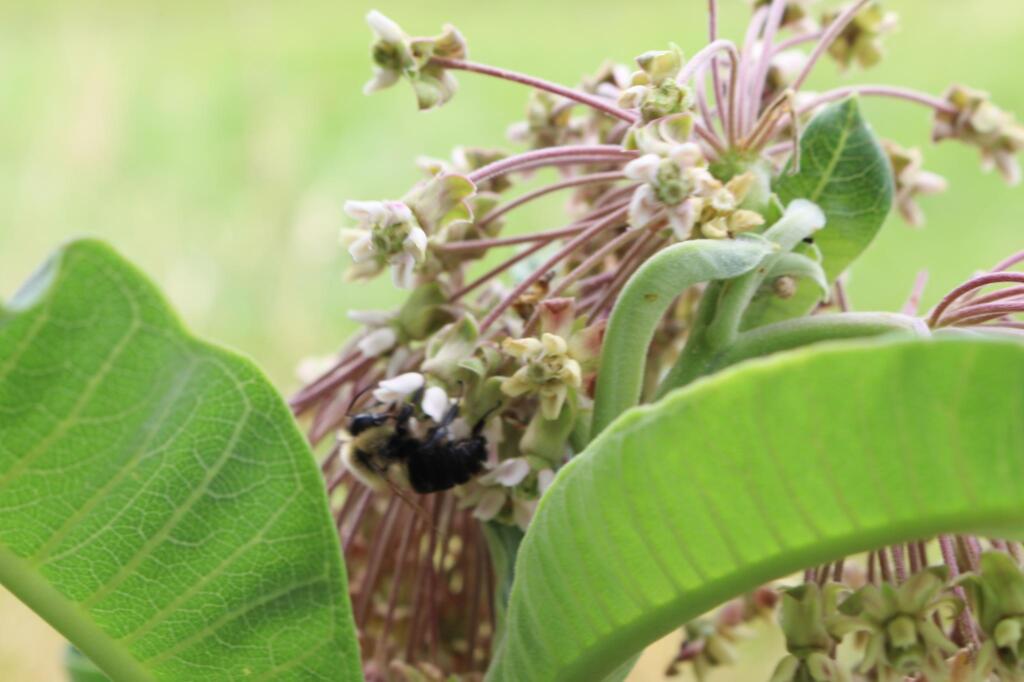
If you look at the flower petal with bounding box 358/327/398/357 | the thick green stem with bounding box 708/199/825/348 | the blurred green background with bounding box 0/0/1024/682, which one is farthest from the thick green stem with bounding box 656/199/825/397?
the blurred green background with bounding box 0/0/1024/682

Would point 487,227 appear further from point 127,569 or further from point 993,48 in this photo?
point 993,48

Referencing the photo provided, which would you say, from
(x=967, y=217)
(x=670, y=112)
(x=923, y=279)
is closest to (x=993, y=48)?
(x=967, y=217)

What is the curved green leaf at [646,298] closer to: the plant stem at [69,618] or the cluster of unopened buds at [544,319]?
the cluster of unopened buds at [544,319]

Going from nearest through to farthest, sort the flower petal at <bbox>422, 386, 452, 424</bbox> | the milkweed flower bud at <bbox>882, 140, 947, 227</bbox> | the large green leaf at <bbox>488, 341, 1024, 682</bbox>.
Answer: the large green leaf at <bbox>488, 341, 1024, 682</bbox>
the flower petal at <bbox>422, 386, 452, 424</bbox>
the milkweed flower bud at <bbox>882, 140, 947, 227</bbox>

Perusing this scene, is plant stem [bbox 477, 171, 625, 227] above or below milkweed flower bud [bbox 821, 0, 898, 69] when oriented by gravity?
below

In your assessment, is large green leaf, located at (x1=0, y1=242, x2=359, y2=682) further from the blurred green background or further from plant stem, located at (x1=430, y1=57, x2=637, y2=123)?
the blurred green background

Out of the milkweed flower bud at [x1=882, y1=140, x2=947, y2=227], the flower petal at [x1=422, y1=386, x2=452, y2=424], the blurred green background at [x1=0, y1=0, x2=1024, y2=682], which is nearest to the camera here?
the flower petal at [x1=422, y1=386, x2=452, y2=424]

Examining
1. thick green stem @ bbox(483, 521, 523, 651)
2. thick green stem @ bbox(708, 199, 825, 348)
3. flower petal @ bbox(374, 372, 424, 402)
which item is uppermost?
thick green stem @ bbox(708, 199, 825, 348)
